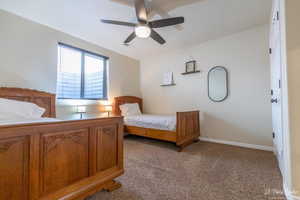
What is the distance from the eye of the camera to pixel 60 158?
1196 millimetres

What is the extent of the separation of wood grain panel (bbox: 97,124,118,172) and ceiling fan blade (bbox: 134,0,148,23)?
5.19 feet

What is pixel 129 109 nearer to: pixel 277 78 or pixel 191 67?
pixel 191 67

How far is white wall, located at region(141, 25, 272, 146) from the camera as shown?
3014mm

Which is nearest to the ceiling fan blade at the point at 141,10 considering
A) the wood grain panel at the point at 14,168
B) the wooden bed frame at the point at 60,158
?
the wooden bed frame at the point at 60,158

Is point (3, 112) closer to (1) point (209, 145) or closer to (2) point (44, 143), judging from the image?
(2) point (44, 143)

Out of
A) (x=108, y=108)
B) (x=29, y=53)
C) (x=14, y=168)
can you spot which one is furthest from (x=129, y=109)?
(x=14, y=168)

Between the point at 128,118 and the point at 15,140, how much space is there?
2900 millimetres

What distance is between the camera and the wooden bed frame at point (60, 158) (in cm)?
95

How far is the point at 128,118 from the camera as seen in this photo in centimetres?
383

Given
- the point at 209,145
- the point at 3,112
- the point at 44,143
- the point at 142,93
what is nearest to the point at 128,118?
the point at 142,93

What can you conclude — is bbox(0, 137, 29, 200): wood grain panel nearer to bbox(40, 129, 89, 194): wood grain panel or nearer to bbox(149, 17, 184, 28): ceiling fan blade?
bbox(40, 129, 89, 194): wood grain panel

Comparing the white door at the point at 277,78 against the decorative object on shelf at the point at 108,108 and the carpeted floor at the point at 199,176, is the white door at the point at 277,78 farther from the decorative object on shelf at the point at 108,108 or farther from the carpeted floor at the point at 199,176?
the decorative object on shelf at the point at 108,108

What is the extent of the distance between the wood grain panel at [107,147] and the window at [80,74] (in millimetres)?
2243

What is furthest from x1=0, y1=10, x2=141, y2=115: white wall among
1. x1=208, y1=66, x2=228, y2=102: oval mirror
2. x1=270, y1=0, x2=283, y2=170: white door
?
x1=270, y1=0, x2=283, y2=170: white door
